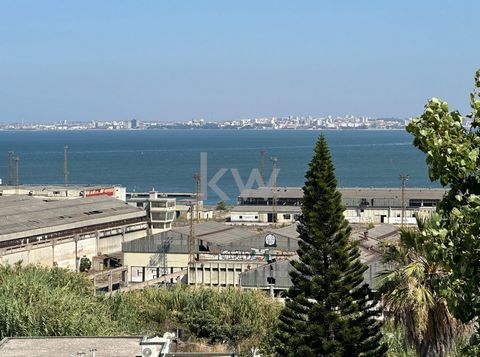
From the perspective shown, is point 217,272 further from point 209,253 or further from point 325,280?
point 325,280

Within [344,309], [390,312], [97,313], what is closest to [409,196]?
[97,313]

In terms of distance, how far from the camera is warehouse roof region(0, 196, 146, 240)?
46.5 m

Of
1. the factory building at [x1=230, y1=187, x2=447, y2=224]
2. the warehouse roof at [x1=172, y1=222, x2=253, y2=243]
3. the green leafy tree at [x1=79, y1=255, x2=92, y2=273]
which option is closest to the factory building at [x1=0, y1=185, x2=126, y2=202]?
the factory building at [x1=230, y1=187, x2=447, y2=224]

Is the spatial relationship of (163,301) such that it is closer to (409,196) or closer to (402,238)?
(402,238)

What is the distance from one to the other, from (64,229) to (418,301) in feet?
129

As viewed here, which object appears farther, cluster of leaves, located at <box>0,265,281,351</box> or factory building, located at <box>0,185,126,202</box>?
factory building, located at <box>0,185,126,202</box>

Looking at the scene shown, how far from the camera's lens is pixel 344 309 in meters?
17.8

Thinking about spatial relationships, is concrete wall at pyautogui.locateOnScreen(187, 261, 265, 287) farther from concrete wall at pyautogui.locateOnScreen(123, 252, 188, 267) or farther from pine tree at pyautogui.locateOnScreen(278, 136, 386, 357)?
pine tree at pyautogui.locateOnScreen(278, 136, 386, 357)

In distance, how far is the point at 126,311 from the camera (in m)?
26.9

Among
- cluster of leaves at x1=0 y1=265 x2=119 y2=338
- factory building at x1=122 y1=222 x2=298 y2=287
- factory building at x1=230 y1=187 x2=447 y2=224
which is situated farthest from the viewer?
factory building at x1=230 y1=187 x2=447 y2=224

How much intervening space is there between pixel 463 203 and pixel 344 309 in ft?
32.9

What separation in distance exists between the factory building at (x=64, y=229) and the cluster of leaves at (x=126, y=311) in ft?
41.6

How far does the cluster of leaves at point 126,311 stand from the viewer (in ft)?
72.2

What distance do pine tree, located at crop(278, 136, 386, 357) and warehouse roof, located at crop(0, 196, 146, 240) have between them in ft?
91.2
